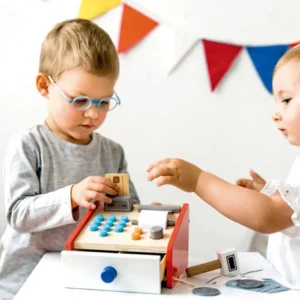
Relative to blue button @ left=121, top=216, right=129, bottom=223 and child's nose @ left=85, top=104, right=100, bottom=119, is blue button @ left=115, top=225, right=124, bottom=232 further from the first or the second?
child's nose @ left=85, top=104, right=100, bottom=119

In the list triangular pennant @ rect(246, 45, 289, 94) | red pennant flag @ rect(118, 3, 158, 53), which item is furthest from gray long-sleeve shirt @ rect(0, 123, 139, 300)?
triangular pennant @ rect(246, 45, 289, 94)

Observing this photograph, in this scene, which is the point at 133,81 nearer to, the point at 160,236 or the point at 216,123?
the point at 216,123

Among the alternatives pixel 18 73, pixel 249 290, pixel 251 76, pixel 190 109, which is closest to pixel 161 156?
pixel 190 109

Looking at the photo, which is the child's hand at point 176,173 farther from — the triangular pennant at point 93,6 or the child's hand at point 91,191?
the triangular pennant at point 93,6

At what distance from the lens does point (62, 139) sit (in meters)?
1.04

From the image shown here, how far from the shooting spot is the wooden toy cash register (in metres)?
0.73

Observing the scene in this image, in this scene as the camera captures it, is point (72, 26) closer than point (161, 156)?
Yes

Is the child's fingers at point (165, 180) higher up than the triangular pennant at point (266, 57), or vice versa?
the triangular pennant at point (266, 57)

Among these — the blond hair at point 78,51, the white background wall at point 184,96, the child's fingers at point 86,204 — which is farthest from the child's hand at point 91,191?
the white background wall at point 184,96

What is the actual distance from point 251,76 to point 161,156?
0.34 meters

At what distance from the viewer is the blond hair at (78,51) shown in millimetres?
988

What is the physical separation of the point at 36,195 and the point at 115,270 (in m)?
0.29

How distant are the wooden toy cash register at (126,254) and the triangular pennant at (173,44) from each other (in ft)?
2.32

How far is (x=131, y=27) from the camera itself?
1442 millimetres
